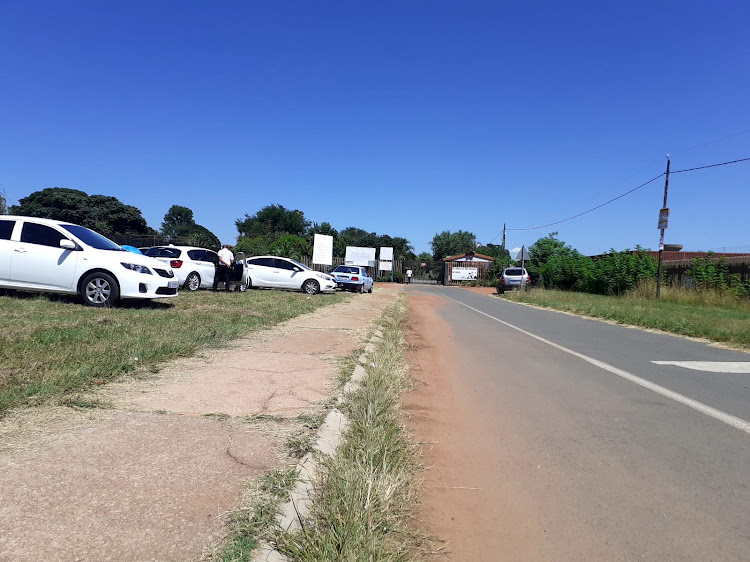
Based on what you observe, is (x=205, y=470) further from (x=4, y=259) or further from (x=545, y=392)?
(x=4, y=259)

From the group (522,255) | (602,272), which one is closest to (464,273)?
(522,255)

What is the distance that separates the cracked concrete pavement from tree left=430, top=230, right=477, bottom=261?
102407 mm

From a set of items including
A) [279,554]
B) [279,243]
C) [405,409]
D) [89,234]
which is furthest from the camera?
[279,243]

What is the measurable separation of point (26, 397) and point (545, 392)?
5.20 m

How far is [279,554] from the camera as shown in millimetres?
2213

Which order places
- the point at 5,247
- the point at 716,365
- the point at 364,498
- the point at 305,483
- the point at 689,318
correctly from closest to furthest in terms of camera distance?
the point at 364,498 < the point at 305,483 < the point at 716,365 < the point at 5,247 < the point at 689,318

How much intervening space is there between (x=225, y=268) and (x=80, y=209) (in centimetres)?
4660

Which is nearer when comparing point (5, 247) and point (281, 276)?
point (5, 247)

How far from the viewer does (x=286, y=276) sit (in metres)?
20.1

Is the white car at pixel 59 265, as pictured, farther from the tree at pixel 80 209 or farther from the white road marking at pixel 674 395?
the tree at pixel 80 209

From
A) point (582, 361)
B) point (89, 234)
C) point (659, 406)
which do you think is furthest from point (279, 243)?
point (659, 406)

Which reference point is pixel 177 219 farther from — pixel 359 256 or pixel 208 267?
pixel 208 267

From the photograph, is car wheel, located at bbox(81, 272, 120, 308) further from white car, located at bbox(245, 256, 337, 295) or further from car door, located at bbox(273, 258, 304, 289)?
car door, located at bbox(273, 258, 304, 289)

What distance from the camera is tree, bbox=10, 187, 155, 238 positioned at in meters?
51.8
